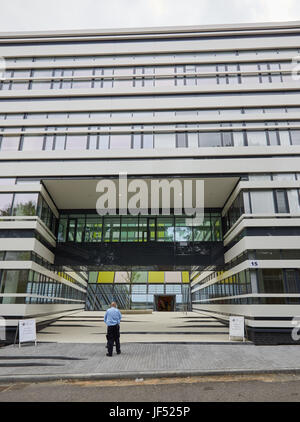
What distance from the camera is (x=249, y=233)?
15047 millimetres

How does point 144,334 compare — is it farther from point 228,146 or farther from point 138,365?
point 228,146

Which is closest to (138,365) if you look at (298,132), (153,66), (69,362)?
(69,362)

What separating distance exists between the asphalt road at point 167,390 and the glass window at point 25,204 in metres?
10.5

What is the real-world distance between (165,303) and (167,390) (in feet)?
117

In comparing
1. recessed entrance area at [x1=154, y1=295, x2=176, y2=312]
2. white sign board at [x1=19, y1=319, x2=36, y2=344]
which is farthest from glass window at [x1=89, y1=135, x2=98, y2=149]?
recessed entrance area at [x1=154, y1=295, x2=176, y2=312]

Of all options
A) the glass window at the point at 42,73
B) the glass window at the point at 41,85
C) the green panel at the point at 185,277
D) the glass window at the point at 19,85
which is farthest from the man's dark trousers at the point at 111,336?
the green panel at the point at 185,277

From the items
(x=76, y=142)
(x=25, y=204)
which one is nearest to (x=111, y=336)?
(x=25, y=204)

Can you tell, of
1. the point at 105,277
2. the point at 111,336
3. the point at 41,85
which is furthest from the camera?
the point at 105,277

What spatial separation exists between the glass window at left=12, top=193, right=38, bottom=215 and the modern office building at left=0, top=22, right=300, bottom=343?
0.06 m

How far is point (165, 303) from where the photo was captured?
41062 mm

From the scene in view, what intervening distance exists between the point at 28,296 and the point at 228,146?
1470 centimetres

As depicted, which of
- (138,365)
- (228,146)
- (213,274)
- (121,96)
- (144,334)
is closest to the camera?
(138,365)

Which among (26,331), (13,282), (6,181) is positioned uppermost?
(6,181)

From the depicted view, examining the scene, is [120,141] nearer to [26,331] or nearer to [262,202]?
[262,202]
